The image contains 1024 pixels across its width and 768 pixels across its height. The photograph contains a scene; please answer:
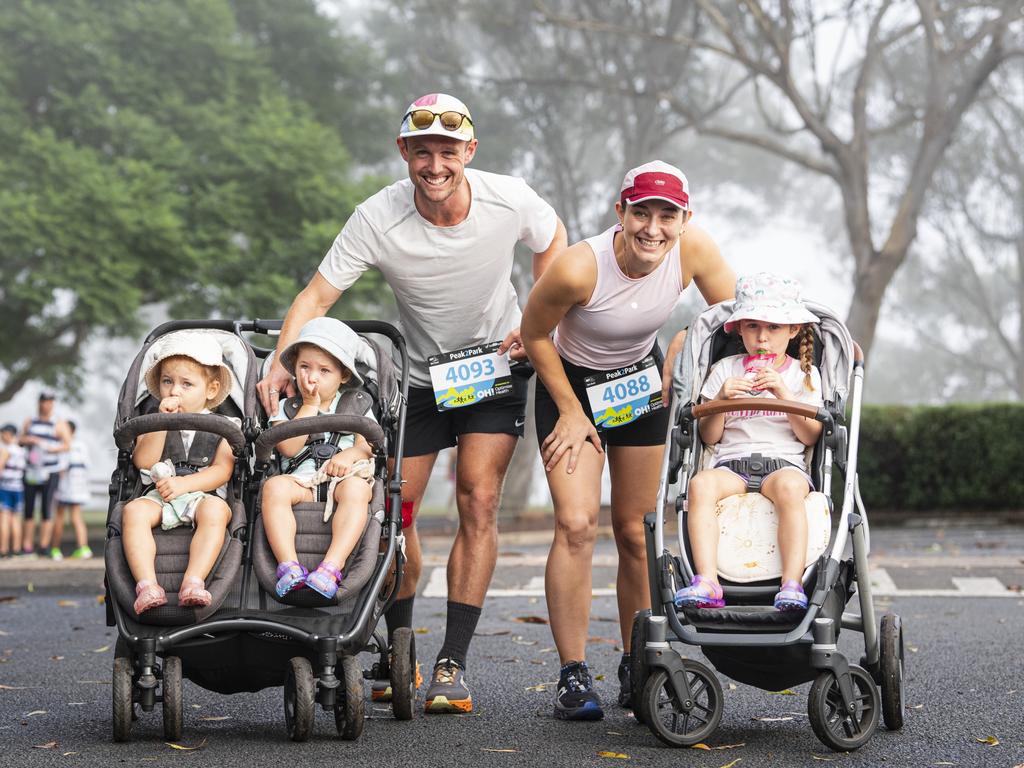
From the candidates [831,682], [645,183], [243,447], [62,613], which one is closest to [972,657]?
[831,682]

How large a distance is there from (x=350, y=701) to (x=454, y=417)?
58.3 inches

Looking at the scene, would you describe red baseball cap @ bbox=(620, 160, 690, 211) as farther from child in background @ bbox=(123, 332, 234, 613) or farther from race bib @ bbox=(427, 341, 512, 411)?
child in background @ bbox=(123, 332, 234, 613)

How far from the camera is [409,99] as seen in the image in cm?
2670

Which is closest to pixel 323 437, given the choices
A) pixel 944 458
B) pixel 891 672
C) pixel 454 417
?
pixel 454 417

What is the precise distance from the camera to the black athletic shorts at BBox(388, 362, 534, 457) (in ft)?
17.8

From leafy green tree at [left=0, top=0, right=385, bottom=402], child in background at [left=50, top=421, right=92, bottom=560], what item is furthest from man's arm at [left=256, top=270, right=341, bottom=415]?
leafy green tree at [left=0, top=0, right=385, bottom=402]

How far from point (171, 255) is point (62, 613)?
12.8 meters

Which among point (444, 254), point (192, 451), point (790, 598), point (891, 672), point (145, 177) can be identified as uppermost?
point (145, 177)

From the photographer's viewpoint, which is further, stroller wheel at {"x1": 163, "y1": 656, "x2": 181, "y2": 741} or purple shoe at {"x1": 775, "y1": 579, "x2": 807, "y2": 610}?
stroller wheel at {"x1": 163, "y1": 656, "x2": 181, "y2": 741}

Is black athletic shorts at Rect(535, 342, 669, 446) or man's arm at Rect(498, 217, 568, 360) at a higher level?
man's arm at Rect(498, 217, 568, 360)

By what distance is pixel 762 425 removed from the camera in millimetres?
4820

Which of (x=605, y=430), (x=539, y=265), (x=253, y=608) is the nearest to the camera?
(x=253, y=608)

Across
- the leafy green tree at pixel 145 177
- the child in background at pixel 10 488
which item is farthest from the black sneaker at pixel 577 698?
the leafy green tree at pixel 145 177

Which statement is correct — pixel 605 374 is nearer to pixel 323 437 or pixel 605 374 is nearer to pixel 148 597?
pixel 323 437
